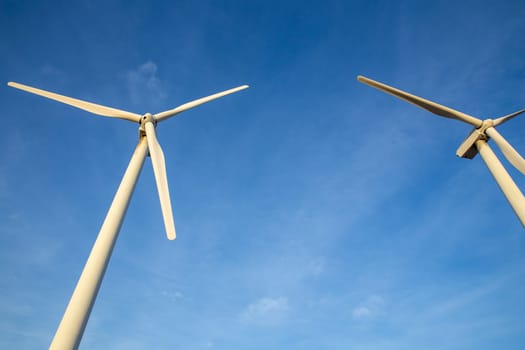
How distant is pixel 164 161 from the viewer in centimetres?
2100

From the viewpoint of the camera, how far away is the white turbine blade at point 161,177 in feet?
51.8

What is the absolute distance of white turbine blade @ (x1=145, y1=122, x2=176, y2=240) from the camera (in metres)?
15.8

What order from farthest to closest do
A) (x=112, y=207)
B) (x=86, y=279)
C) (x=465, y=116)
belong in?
(x=465, y=116)
(x=112, y=207)
(x=86, y=279)

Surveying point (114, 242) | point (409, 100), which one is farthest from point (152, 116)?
point (409, 100)

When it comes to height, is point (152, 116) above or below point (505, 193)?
above

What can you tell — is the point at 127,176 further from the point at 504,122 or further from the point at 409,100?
the point at 504,122

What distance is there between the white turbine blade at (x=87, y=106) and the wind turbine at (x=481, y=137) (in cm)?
1791

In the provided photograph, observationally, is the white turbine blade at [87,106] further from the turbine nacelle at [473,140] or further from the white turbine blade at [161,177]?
the turbine nacelle at [473,140]

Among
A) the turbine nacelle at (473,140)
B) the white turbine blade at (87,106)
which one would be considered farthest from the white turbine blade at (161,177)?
the turbine nacelle at (473,140)

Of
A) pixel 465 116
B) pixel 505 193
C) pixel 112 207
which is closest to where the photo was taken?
pixel 112 207

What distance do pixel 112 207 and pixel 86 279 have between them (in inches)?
156

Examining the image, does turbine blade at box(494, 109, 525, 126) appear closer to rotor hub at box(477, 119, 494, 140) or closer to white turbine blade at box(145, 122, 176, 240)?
rotor hub at box(477, 119, 494, 140)

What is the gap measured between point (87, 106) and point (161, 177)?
10364mm

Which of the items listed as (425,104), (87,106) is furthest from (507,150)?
(87,106)
